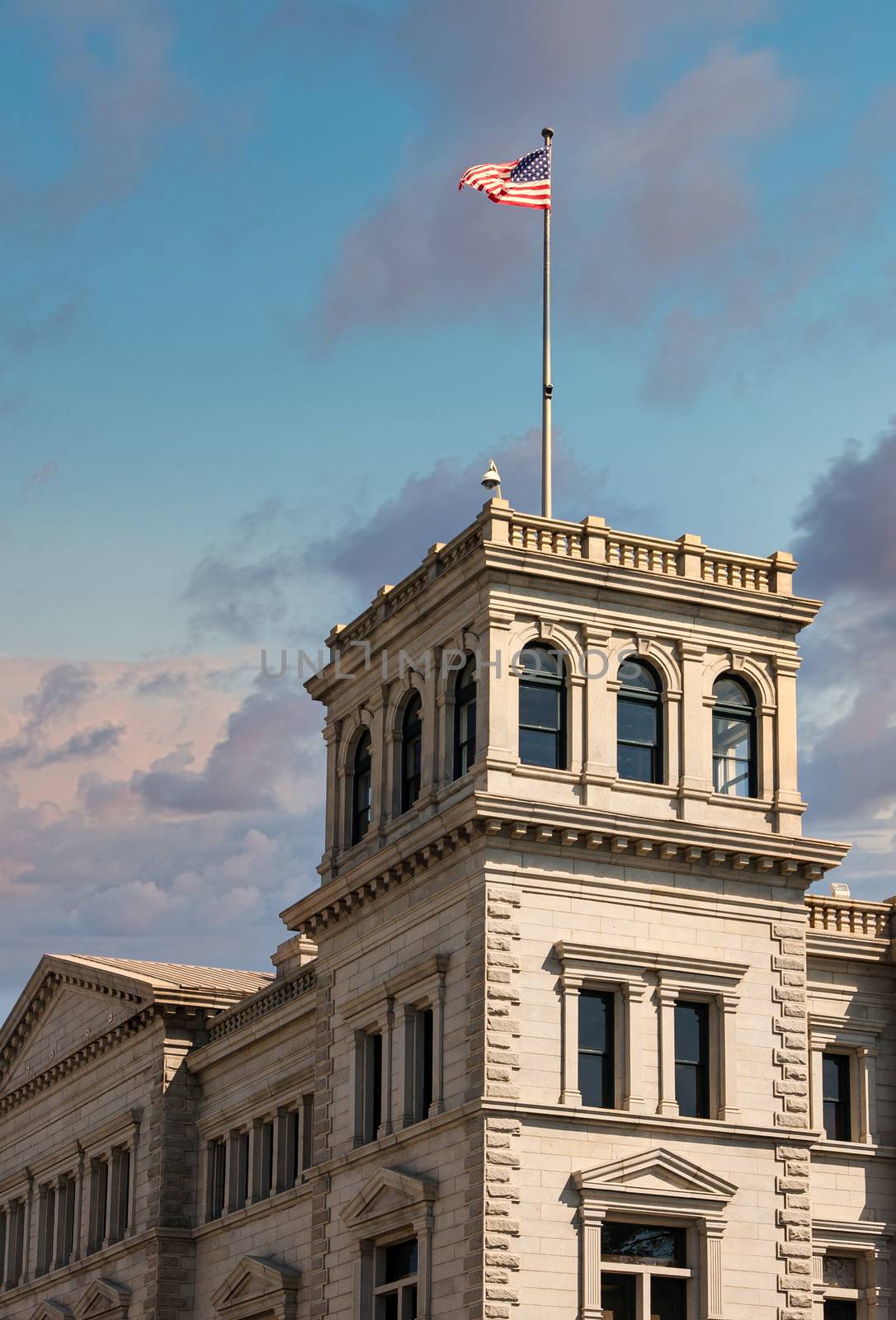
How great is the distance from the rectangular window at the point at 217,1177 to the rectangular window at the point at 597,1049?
59.5 ft

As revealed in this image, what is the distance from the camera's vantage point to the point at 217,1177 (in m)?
61.2

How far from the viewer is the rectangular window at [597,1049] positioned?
44969 mm

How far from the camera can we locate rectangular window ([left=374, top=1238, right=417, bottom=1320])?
4591 cm

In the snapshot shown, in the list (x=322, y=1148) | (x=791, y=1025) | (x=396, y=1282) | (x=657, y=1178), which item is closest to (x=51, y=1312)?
(x=322, y=1148)

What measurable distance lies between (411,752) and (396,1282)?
436 inches

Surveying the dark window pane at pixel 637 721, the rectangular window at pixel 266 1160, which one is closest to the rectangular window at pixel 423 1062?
the dark window pane at pixel 637 721

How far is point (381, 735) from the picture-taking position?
50.8m

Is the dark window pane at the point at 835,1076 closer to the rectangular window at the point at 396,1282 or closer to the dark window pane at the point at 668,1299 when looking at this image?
the dark window pane at the point at 668,1299

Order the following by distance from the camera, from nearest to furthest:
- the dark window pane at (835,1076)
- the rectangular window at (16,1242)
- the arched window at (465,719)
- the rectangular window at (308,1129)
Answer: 1. the arched window at (465,719)
2. the dark window pane at (835,1076)
3. the rectangular window at (308,1129)
4. the rectangular window at (16,1242)

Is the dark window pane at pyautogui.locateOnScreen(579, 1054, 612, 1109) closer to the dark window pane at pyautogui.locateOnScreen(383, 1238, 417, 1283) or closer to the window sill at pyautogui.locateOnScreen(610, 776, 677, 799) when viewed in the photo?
the dark window pane at pyautogui.locateOnScreen(383, 1238, 417, 1283)

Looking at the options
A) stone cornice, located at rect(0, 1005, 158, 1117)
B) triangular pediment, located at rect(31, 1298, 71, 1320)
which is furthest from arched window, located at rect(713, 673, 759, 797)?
triangular pediment, located at rect(31, 1298, 71, 1320)

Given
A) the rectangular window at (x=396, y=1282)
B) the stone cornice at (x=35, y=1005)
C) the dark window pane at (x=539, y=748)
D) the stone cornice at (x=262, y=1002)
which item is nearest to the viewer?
the rectangular window at (x=396, y=1282)

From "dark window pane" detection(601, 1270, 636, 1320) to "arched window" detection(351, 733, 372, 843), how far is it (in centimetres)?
1240

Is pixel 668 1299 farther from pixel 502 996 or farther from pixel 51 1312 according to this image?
pixel 51 1312
